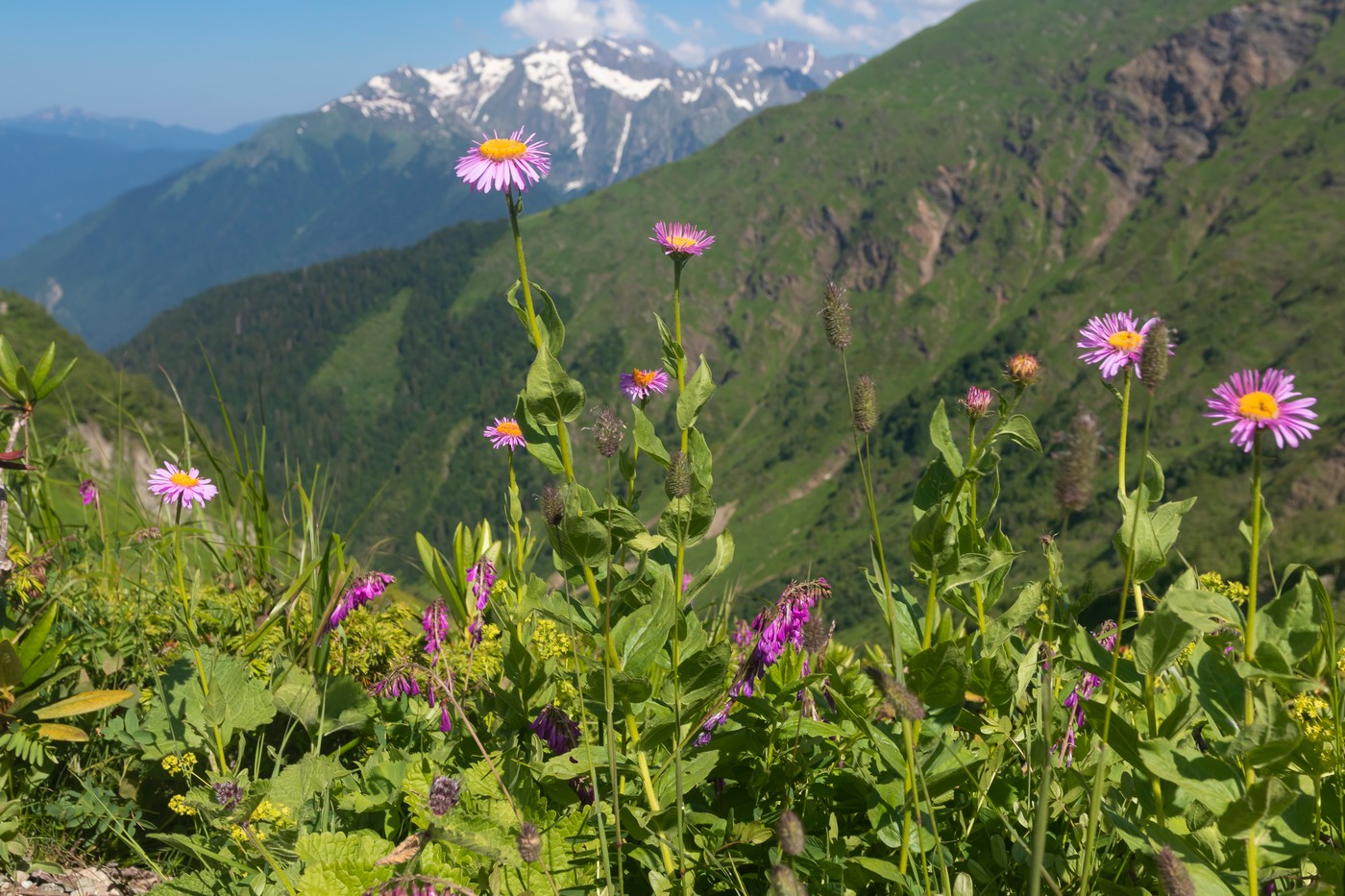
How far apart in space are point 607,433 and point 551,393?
301 millimetres

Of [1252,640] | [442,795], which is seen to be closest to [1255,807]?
[1252,640]

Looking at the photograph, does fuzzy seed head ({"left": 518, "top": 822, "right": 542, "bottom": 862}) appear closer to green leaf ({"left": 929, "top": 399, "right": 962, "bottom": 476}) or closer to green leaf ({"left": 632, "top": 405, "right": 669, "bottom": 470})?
green leaf ({"left": 632, "top": 405, "right": 669, "bottom": 470})

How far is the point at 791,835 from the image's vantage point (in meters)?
1.90

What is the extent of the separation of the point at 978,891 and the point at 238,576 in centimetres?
497

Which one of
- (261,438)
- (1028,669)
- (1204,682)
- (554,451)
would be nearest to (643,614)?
(554,451)

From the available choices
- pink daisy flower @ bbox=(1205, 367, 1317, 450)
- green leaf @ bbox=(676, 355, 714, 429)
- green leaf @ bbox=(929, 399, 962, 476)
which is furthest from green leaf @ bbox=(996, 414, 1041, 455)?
green leaf @ bbox=(676, 355, 714, 429)

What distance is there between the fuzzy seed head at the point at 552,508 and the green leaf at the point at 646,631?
1.73ft

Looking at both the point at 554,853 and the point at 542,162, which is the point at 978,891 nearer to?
the point at 554,853

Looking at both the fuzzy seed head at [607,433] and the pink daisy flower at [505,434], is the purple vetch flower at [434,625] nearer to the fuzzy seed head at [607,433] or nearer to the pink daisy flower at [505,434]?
the pink daisy flower at [505,434]

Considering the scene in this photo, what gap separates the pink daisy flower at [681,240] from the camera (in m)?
3.38

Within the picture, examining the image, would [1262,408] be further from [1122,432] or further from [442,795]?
[442,795]

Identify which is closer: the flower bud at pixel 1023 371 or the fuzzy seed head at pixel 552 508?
the fuzzy seed head at pixel 552 508

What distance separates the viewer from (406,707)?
4.36 meters

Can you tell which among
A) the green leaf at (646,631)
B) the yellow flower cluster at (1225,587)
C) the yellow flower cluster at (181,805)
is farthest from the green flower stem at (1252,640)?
the yellow flower cluster at (181,805)
